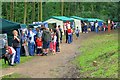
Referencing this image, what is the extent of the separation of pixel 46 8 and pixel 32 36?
43.9 metres

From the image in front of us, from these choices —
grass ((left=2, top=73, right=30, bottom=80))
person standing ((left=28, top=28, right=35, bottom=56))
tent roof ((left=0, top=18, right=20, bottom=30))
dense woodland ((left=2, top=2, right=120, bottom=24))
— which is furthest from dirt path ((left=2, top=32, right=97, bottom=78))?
dense woodland ((left=2, top=2, right=120, bottom=24))

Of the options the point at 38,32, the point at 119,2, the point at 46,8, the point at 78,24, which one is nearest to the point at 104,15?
the point at 46,8

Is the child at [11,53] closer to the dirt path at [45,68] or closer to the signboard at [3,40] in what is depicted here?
the dirt path at [45,68]

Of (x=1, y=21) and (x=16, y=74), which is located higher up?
(x=1, y=21)

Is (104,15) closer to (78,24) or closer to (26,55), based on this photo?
(78,24)

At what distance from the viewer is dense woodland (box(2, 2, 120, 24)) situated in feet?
180

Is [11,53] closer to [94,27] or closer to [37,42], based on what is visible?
[37,42]

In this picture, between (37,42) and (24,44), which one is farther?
(37,42)

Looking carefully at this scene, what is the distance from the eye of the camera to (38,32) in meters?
19.8

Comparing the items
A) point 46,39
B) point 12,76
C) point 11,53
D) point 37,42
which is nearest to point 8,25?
point 37,42

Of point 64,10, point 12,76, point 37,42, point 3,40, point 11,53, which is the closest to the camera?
point 12,76

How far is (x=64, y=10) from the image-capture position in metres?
62.2

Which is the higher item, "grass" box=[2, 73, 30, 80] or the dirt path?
"grass" box=[2, 73, 30, 80]

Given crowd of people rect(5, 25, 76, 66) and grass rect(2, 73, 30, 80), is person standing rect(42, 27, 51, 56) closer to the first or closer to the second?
crowd of people rect(5, 25, 76, 66)
